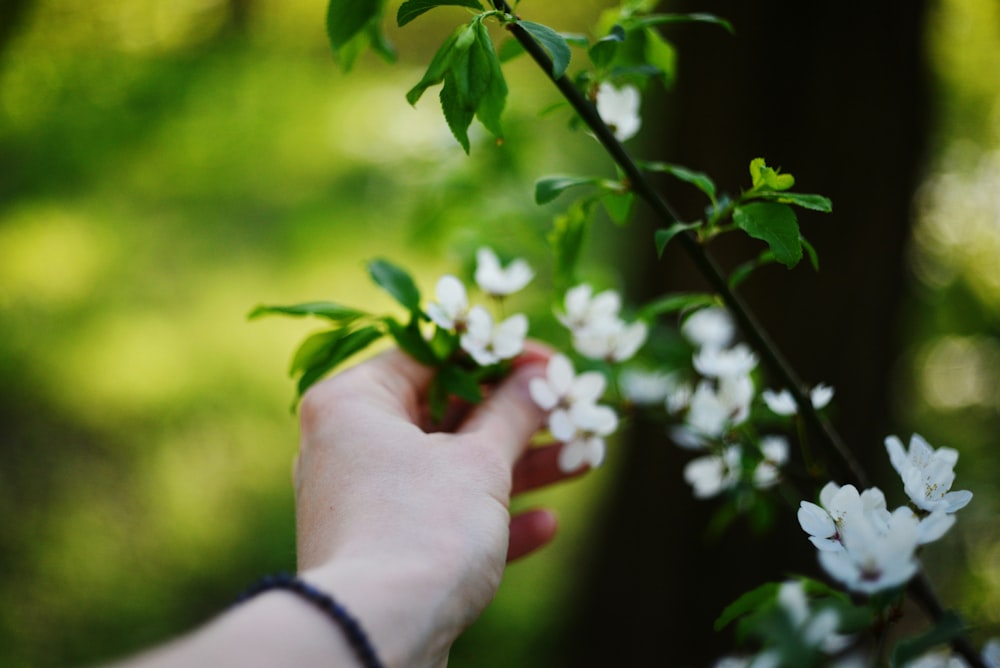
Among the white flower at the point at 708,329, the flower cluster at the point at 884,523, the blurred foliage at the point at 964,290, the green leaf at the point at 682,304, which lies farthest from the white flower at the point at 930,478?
the blurred foliage at the point at 964,290

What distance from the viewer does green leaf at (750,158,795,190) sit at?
2.17 ft

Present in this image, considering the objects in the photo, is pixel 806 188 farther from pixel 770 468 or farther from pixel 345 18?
pixel 345 18

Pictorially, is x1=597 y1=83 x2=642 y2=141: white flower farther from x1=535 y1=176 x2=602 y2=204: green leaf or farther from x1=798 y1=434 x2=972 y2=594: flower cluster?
x1=798 y1=434 x2=972 y2=594: flower cluster

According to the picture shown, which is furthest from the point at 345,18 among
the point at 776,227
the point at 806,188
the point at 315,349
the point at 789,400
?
the point at 806,188

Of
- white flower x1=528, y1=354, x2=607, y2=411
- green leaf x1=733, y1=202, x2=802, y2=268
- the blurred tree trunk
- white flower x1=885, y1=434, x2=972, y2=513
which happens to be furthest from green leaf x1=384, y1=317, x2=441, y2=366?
the blurred tree trunk

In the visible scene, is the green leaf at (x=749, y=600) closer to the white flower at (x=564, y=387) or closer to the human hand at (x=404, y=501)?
the human hand at (x=404, y=501)

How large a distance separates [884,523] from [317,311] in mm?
574

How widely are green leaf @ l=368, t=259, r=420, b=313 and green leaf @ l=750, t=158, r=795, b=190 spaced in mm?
404

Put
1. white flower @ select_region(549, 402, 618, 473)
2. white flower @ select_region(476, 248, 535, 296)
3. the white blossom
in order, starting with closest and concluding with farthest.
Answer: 1. white flower @ select_region(549, 402, 618, 473)
2. white flower @ select_region(476, 248, 535, 296)
3. the white blossom

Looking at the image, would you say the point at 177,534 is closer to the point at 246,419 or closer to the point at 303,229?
the point at 246,419

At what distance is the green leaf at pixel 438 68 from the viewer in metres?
0.63

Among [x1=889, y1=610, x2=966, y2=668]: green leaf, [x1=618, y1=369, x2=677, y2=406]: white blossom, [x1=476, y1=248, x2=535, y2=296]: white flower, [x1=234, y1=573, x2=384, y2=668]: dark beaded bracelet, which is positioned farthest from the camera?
[x1=618, y1=369, x2=677, y2=406]: white blossom

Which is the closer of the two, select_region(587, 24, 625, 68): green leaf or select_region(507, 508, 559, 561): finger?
select_region(587, 24, 625, 68): green leaf

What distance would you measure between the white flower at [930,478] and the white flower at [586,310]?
387 millimetres
